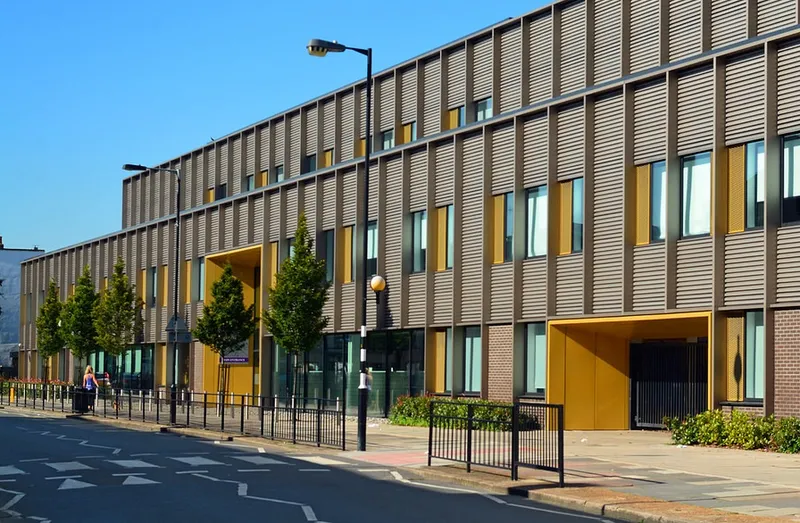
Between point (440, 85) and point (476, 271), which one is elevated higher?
point (440, 85)

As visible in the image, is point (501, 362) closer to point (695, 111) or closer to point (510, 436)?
point (695, 111)

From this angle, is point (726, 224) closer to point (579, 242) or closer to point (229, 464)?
point (579, 242)

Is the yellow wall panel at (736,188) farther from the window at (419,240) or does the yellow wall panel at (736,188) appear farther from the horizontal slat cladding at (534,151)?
the window at (419,240)

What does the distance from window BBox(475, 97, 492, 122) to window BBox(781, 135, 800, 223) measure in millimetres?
13809

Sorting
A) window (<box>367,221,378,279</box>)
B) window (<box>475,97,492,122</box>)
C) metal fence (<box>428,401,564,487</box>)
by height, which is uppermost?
window (<box>475,97,492,122</box>)

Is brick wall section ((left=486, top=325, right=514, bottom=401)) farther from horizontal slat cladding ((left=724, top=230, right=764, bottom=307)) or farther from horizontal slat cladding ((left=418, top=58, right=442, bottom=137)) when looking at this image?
horizontal slat cladding ((left=418, top=58, right=442, bottom=137))

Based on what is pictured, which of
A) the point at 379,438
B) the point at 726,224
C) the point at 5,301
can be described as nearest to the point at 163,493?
the point at 379,438

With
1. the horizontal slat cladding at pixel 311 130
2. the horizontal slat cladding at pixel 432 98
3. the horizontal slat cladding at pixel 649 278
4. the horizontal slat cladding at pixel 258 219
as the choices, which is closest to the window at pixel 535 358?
the horizontal slat cladding at pixel 649 278

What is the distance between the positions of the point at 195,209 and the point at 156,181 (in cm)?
A: 1212

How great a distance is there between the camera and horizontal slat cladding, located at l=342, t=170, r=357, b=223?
41.7 meters

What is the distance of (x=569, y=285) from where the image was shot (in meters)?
31.7

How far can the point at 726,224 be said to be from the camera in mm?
27203

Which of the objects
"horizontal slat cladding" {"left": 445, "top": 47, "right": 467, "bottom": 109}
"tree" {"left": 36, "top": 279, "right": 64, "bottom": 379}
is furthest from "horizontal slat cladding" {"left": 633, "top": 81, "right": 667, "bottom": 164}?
"tree" {"left": 36, "top": 279, "right": 64, "bottom": 379}

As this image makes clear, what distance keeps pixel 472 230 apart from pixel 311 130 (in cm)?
1539
